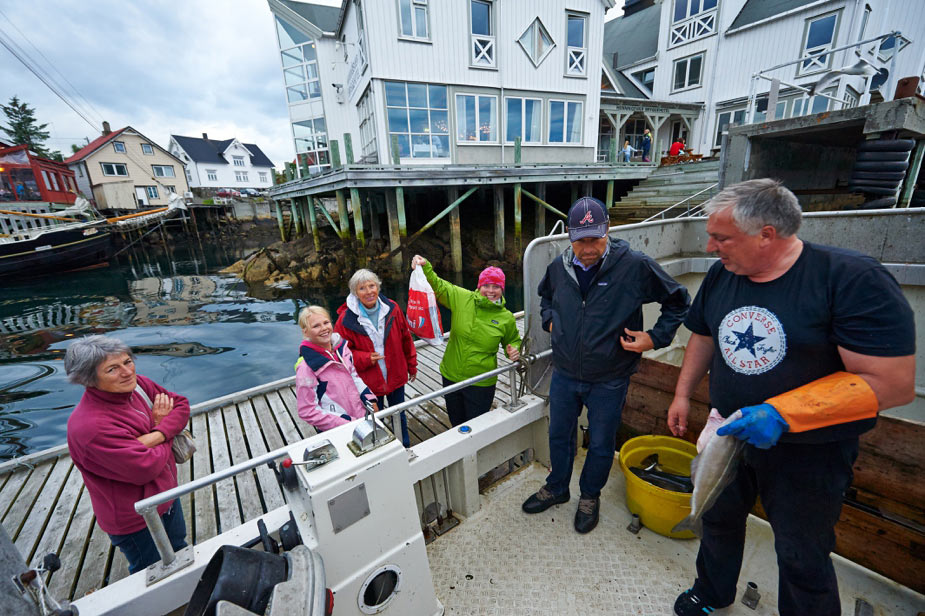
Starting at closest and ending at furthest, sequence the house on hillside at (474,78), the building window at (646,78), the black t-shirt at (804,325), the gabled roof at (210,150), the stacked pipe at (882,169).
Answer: the black t-shirt at (804,325) → the stacked pipe at (882,169) → the house on hillside at (474,78) → the building window at (646,78) → the gabled roof at (210,150)

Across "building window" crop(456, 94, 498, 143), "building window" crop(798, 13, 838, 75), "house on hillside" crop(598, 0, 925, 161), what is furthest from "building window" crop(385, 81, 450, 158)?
"building window" crop(798, 13, 838, 75)

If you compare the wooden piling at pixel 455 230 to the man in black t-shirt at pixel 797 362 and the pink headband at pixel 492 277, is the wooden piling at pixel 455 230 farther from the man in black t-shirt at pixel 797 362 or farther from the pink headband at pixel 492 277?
the man in black t-shirt at pixel 797 362

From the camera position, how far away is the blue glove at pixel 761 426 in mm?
1285

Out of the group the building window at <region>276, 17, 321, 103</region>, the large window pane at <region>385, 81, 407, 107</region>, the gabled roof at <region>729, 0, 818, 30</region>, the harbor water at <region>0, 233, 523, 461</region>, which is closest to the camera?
the harbor water at <region>0, 233, 523, 461</region>

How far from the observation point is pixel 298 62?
1730 cm

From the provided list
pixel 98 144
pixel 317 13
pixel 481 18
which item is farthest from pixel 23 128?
pixel 481 18

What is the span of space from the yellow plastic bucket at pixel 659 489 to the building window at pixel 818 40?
18428mm

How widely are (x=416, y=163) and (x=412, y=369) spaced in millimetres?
10368

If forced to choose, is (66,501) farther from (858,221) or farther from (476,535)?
(858,221)

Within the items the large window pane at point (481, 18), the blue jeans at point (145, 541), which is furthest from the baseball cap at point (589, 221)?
the large window pane at point (481, 18)

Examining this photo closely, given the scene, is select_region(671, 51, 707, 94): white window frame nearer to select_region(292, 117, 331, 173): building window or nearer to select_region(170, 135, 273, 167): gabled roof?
select_region(292, 117, 331, 173): building window

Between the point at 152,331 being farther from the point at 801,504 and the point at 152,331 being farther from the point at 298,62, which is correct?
the point at 298,62

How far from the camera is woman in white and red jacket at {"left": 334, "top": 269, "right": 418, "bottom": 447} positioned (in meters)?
2.76

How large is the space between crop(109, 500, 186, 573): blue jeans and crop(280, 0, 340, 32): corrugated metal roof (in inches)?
844
